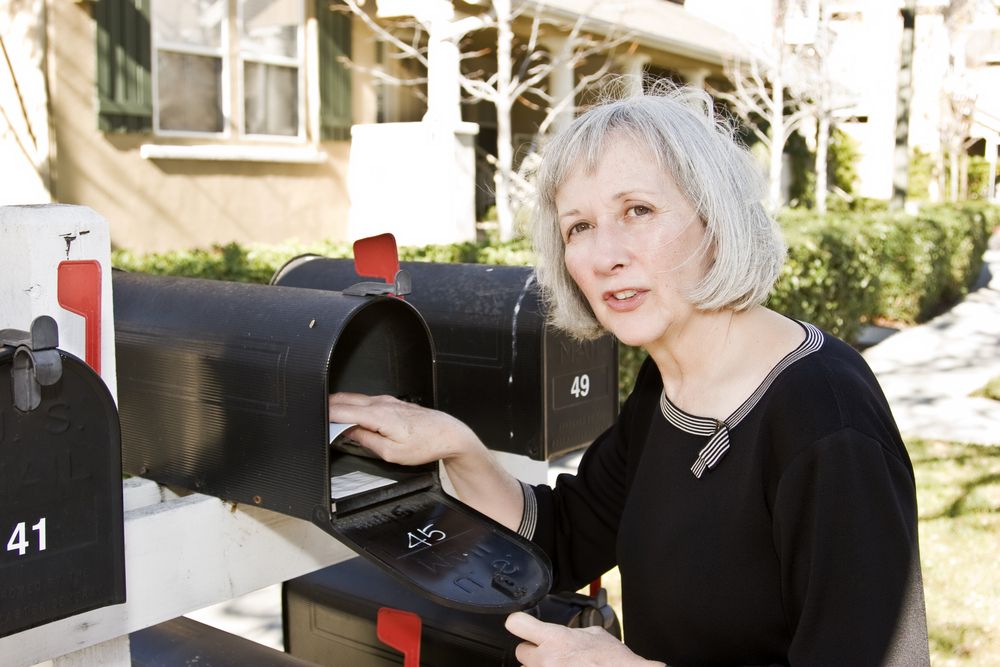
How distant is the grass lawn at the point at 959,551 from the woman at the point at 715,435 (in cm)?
247

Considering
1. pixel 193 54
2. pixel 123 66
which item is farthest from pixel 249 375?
pixel 193 54

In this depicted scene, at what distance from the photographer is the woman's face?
1.57 meters

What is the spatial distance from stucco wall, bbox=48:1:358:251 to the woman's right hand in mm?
5840

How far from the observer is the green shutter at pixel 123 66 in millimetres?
7320

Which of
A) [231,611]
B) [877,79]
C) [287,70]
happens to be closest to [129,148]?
[287,70]

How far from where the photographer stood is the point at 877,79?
94.8ft

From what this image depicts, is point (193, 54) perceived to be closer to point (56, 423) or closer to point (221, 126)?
point (221, 126)

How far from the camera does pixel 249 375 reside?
156cm

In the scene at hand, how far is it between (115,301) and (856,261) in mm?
8657

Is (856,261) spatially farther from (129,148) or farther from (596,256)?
(596,256)

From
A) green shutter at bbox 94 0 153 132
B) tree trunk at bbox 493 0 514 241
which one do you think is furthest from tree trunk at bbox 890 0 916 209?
green shutter at bbox 94 0 153 132

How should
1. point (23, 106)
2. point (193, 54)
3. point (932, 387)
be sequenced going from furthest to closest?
point (932, 387) → point (193, 54) → point (23, 106)

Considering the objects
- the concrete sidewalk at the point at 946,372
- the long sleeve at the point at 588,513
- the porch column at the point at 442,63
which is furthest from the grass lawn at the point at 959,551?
the porch column at the point at 442,63

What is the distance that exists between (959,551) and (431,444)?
3693 mm
